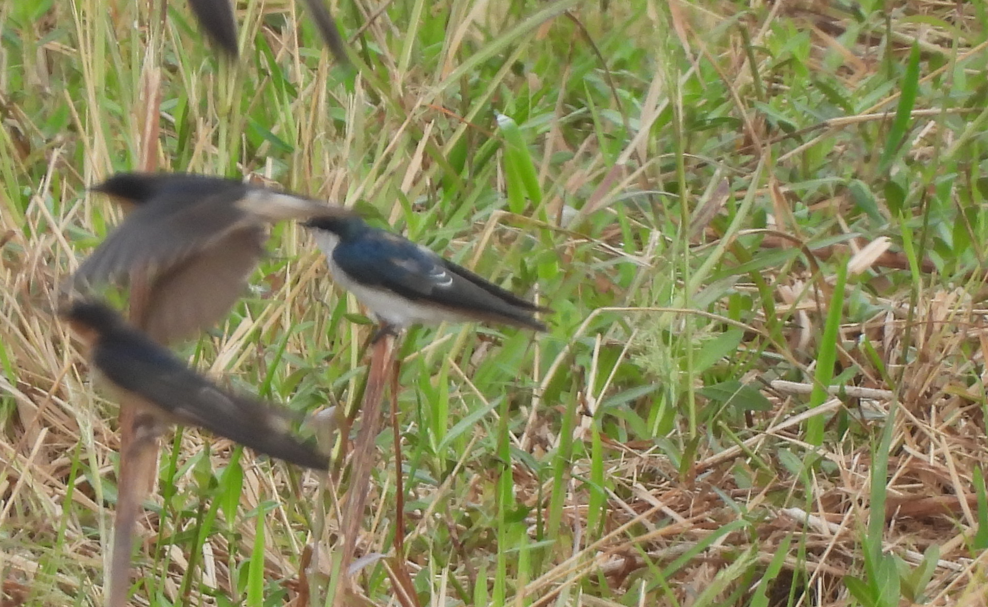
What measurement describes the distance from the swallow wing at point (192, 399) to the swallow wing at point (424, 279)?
97cm

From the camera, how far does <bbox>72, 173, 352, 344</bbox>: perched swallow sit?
1130mm

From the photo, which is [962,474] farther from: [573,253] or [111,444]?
[111,444]

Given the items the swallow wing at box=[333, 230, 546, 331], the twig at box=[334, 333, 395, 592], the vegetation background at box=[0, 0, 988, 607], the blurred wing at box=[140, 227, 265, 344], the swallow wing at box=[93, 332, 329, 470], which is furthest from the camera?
the swallow wing at box=[333, 230, 546, 331]

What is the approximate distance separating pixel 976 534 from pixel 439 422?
2.68 ft

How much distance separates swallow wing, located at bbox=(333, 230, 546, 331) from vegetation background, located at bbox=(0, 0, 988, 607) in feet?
0.34

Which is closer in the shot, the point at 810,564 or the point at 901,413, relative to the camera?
the point at 810,564

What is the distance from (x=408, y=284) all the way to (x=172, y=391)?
1083 millimetres

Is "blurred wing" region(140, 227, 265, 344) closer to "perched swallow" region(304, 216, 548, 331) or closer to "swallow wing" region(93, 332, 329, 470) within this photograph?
"swallow wing" region(93, 332, 329, 470)

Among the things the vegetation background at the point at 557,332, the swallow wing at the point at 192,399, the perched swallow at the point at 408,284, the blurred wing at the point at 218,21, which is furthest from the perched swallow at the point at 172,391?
the perched swallow at the point at 408,284

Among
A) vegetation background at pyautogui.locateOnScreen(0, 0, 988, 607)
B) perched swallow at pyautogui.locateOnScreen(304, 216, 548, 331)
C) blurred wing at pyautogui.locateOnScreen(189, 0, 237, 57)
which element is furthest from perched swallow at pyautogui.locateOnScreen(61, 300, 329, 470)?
perched swallow at pyautogui.locateOnScreen(304, 216, 548, 331)

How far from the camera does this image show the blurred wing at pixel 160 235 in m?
1.11

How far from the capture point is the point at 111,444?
2309 millimetres

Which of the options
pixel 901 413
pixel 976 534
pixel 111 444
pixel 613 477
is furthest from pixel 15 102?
pixel 976 534

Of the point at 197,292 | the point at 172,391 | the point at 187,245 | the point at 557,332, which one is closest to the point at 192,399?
the point at 172,391
